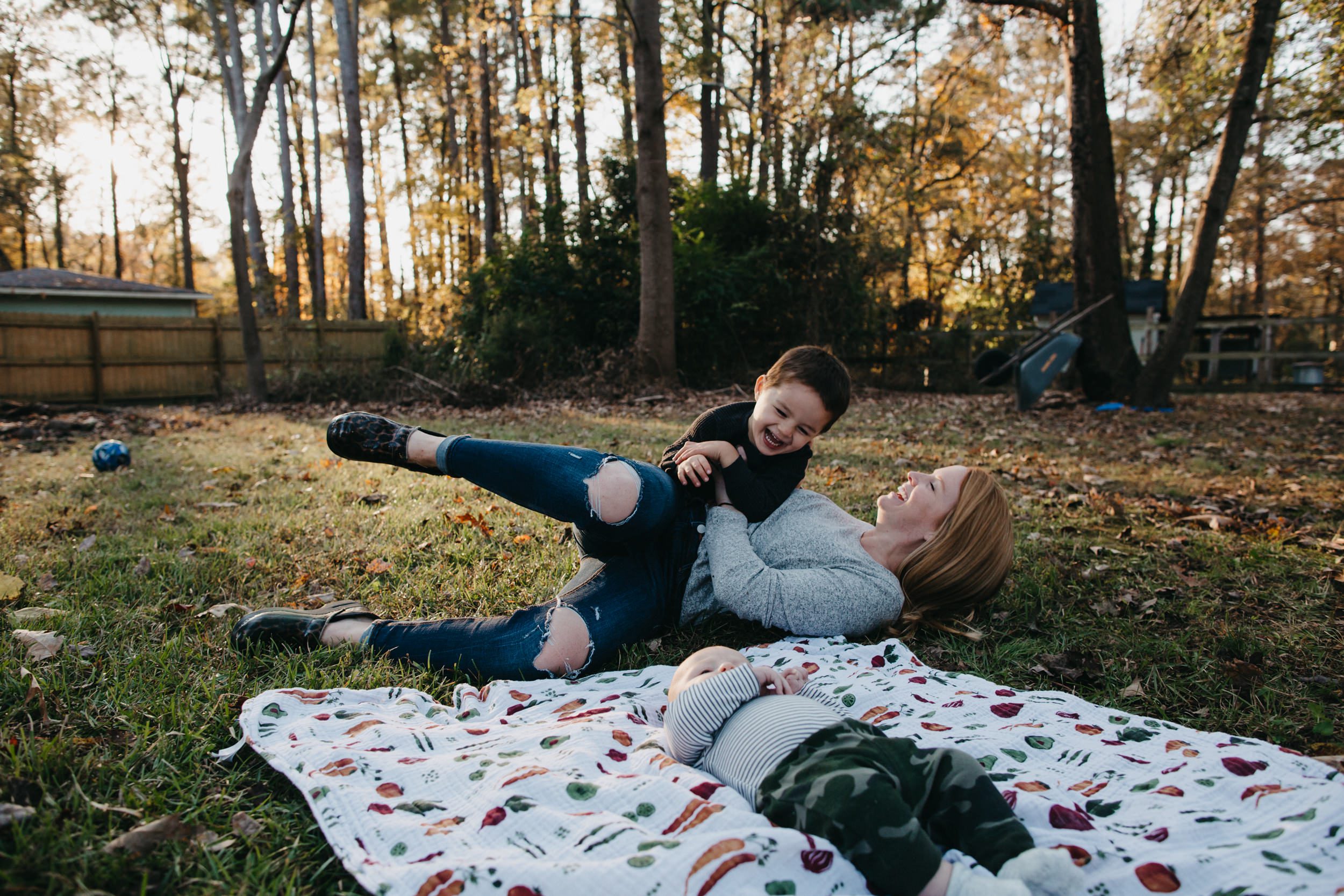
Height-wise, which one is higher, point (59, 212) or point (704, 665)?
point (59, 212)

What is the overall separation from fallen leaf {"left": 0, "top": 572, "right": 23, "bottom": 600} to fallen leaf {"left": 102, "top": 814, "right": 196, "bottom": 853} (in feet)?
6.15

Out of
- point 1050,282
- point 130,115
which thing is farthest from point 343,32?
point 1050,282

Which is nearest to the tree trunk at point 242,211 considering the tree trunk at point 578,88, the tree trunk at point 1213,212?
the tree trunk at point 578,88

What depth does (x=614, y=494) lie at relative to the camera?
2381 millimetres

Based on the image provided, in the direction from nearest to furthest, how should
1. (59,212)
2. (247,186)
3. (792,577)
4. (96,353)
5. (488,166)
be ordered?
1. (792,577)
2. (96,353)
3. (247,186)
4. (488,166)
5. (59,212)

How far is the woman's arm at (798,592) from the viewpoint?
244cm

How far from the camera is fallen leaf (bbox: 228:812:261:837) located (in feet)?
5.11

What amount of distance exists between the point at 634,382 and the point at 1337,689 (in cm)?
1070

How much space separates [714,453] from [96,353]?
17299 millimetres

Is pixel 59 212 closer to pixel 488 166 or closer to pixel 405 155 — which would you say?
pixel 405 155

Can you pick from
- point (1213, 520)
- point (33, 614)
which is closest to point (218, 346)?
point (33, 614)

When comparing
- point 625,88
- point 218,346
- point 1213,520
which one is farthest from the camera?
point 625,88

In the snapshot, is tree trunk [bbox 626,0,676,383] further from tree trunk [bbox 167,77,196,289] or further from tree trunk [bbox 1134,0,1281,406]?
tree trunk [bbox 167,77,196,289]

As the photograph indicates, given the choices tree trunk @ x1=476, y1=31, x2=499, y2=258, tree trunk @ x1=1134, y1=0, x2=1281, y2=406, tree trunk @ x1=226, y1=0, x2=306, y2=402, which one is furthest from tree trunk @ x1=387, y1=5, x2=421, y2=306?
tree trunk @ x1=1134, y1=0, x2=1281, y2=406
